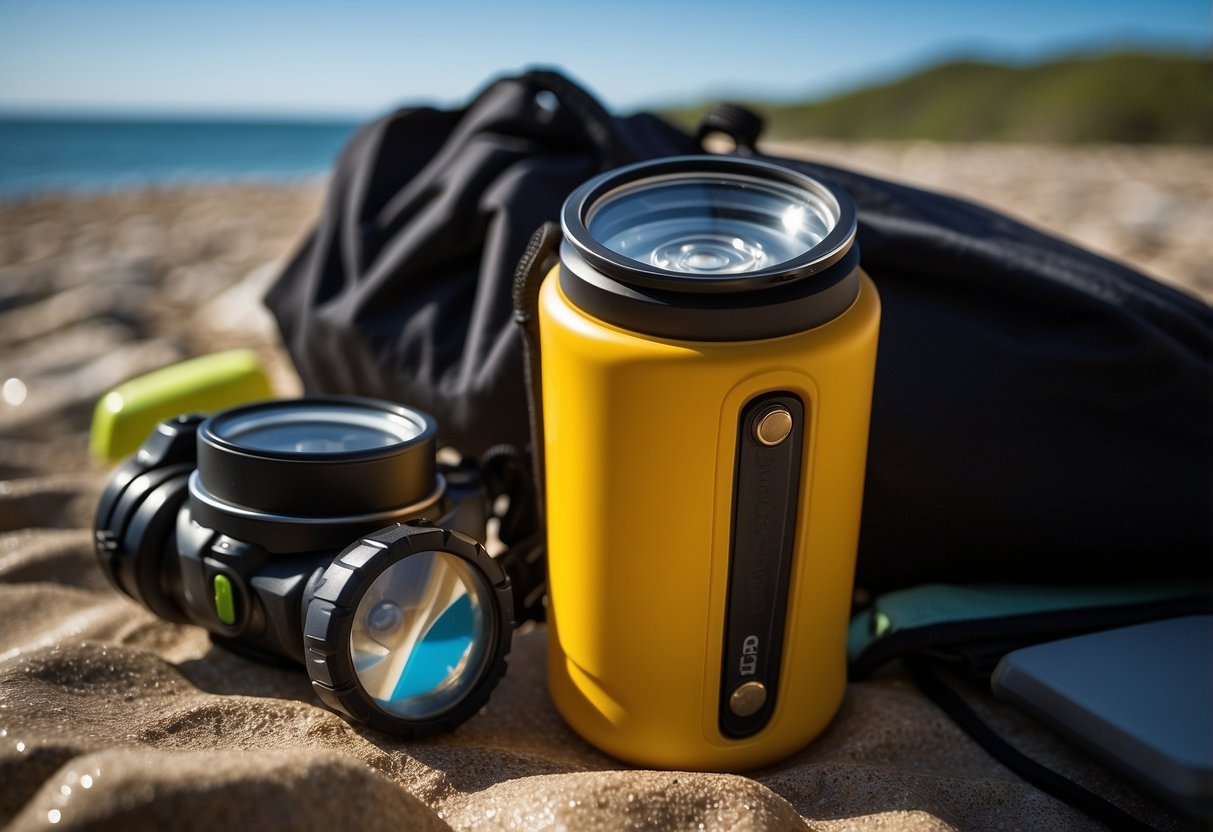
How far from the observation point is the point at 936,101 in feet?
101

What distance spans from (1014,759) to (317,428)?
96 centimetres

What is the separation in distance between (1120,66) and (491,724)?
98.0 feet

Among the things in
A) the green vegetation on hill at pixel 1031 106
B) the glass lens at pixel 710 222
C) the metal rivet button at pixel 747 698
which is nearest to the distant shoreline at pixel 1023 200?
the glass lens at pixel 710 222

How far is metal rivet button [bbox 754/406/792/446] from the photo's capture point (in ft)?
3.34

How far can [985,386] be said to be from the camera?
1414 mm

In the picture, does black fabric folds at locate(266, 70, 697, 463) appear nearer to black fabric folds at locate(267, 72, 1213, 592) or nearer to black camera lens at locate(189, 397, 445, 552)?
black fabric folds at locate(267, 72, 1213, 592)

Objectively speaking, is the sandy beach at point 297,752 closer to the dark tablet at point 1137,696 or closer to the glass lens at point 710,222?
the dark tablet at point 1137,696

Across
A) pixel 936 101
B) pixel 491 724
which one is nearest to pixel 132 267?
pixel 491 724

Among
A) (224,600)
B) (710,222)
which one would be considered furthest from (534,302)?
(224,600)

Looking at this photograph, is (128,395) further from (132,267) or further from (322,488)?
(132,267)

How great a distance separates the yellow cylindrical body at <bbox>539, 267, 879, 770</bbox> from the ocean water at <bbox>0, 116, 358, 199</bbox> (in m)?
9.52

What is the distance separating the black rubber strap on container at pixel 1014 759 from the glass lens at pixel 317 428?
2.51 ft

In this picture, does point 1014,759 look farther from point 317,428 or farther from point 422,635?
point 317,428

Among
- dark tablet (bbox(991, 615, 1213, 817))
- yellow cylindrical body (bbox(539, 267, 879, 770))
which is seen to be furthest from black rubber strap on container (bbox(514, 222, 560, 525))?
dark tablet (bbox(991, 615, 1213, 817))
